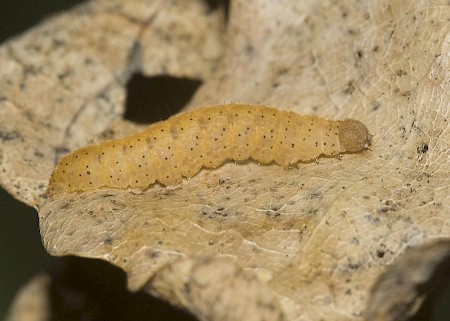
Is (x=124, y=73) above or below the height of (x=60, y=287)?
above

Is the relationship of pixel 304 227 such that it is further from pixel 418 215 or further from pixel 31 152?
pixel 31 152

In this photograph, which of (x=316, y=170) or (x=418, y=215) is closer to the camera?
(x=418, y=215)

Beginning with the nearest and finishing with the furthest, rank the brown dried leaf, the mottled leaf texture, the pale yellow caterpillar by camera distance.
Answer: the brown dried leaf → the mottled leaf texture → the pale yellow caterpillar

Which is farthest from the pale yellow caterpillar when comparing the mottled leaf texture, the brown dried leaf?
the brown dried leaf

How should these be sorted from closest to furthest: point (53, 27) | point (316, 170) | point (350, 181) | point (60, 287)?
point (350, 181), point (316, 170), point (60, 287), point (53, 27)

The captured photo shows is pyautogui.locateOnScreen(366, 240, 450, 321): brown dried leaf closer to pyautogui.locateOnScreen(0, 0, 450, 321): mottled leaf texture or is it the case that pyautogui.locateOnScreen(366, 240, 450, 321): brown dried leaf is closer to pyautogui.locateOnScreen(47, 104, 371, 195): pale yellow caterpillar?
pyautogui.locateOnScreen(0, 0, 450, 321): mottled leaf texture

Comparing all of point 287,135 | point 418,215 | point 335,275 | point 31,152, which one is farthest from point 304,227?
point 31,152

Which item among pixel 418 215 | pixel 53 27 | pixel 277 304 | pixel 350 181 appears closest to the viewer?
pixel 277 304
